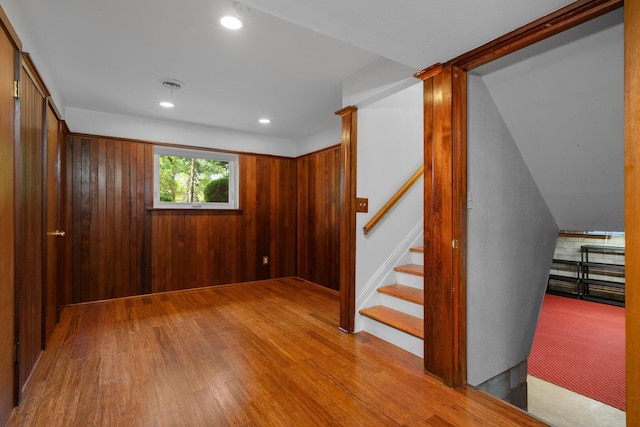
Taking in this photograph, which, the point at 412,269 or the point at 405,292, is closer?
the point at 405,292

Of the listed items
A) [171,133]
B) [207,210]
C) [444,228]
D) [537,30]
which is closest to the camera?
[537,30]

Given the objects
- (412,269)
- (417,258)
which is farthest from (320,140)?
(412,269)

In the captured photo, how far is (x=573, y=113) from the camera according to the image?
179cm

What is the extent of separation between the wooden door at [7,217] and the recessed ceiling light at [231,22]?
1.05 m

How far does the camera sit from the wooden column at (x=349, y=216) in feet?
9.15

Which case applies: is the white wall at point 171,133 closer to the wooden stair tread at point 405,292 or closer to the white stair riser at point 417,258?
the white stair riser at point 417,258

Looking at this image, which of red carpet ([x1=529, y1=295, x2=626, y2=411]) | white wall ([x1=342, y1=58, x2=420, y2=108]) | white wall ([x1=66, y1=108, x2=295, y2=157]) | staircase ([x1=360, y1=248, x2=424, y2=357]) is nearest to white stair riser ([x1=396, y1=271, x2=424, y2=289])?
staircase ([x1=360, y1=248, x2=424, y2=357])

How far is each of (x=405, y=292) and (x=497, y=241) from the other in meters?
0.99

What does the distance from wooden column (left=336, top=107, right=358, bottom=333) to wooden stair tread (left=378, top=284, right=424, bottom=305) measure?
0.33m

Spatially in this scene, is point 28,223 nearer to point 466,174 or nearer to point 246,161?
point 466,174

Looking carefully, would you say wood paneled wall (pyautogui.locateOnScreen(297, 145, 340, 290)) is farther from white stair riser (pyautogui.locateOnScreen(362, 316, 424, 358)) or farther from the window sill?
white stair riser (pyautogui.locateOnScreen(362, 316, 424, 358))

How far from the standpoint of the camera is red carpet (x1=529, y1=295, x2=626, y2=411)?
106 inches

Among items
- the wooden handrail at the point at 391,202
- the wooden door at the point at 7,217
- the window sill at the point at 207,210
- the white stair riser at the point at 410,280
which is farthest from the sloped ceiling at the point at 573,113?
the window sill at the point at 207,210

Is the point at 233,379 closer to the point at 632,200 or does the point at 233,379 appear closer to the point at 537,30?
the point at 632,200
